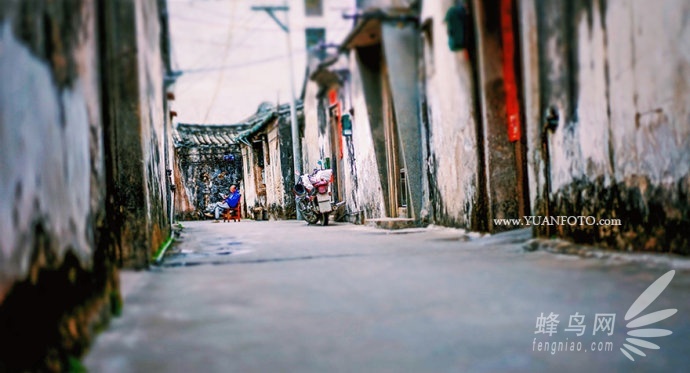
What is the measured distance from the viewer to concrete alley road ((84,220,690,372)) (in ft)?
7.30

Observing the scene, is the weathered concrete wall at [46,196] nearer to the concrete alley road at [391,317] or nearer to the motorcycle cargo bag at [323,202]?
the concrete alley road at [391,317]

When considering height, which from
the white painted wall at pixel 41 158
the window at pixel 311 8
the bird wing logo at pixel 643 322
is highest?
the window at pixel 311 8

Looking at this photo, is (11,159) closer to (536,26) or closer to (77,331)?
(77,331)

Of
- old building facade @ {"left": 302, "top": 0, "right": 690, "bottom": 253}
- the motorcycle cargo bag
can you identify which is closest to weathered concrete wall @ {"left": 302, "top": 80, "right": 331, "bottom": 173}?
old building facade @ {"left": 302, "top": 0, "right": 690, "bottom": 253}

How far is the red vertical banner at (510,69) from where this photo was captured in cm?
720

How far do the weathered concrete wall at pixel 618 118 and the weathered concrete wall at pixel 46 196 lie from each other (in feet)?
11.5

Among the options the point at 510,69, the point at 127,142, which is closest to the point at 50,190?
the point at 127,142

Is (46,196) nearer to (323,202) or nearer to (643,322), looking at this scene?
(643,322)

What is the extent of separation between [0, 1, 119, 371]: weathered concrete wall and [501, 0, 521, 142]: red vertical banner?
5.25 meters

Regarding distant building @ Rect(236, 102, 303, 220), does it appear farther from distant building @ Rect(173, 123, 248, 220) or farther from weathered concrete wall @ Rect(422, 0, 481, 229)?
weathered concrete wall @ Rect(422, 0, 481, 229)

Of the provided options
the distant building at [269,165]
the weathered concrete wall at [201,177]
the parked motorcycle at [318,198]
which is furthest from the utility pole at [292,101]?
the weathered concrete wall at [201,177]

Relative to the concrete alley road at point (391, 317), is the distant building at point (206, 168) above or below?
above

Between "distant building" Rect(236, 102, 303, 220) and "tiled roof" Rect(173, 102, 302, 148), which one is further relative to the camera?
"tiled roof" Rect(173, 102, 302, 148)

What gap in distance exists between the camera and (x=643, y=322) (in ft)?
8.82
